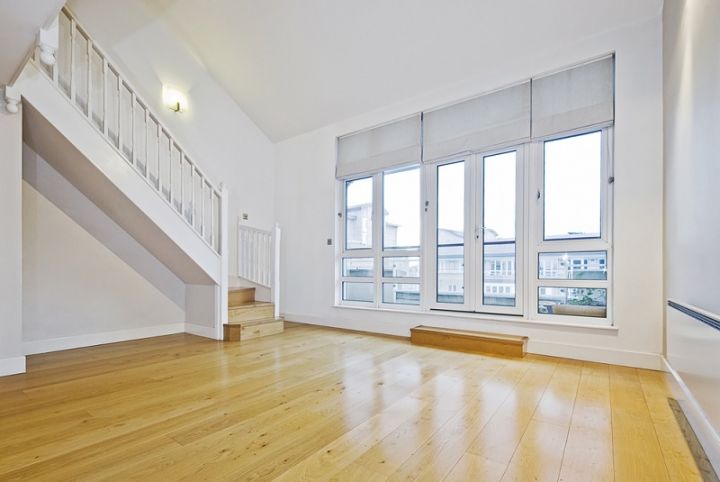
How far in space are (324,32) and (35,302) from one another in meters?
4.19

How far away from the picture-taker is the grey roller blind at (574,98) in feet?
10.8

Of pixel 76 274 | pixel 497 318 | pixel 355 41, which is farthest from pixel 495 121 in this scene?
pixel 76 274

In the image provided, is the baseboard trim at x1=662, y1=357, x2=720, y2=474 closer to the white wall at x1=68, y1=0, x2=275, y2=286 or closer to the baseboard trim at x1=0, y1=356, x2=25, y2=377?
the baseboard trim at x1=0, y1=356, x2=25, y2=377

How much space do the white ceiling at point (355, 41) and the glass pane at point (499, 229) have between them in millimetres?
1108

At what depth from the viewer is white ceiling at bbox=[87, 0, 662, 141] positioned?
3.35m

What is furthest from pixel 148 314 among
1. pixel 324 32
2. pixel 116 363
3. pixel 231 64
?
pixel 324 32

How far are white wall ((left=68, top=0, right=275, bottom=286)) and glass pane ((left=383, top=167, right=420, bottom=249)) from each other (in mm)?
2142

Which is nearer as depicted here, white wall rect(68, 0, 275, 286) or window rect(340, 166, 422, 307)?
white wall rect(68, 0, 275, 286)

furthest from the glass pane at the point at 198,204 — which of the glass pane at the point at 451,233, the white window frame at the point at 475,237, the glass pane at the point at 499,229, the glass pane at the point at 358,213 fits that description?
the glass pane at the point at 499,229

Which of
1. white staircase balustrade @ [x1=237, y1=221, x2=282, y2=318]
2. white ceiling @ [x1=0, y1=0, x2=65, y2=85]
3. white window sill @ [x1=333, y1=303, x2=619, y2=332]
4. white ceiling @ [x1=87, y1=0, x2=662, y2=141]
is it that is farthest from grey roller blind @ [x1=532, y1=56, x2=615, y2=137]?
white ceiling @ [x1=0, y1=0, x2=65, y2=85]

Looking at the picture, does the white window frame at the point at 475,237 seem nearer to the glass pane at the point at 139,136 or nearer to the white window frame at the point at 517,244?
the white window frame at the point at 517,244

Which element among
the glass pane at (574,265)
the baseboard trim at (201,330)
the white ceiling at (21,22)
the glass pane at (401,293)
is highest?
the white ceiling at (21,22)

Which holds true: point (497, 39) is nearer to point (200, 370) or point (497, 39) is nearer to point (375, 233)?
point (375, 233)

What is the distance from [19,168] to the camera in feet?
9.47
